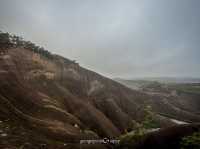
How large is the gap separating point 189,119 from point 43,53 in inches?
2310

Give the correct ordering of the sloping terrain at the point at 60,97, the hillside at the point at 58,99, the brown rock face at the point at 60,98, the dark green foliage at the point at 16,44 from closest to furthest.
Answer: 1. the hillside at the point at 58,99
2. the brown rock face at the point at 60,98
3. the sloping terrain at the point at 60,97
4. the dark green foliage at the point at 16,44

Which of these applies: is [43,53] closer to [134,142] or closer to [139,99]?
[139,99]

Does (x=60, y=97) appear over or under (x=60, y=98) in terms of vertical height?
over

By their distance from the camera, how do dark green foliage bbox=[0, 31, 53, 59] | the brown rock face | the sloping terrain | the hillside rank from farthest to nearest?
dark green foliage bbox=[0, 31, 53, 59], the sloping terrain, the brown rock face, the hillside

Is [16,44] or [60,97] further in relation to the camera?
[16,44]

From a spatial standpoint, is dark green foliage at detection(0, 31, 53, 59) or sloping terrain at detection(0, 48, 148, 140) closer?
sloping terrain at detection(0, 48, 148, 140)

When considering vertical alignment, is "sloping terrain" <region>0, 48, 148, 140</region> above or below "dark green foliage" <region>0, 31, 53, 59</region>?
below

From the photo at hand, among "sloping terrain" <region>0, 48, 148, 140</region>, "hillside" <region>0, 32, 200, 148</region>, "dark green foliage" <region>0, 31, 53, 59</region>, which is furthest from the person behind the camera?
"dark green foliage" <region>0, 31, 53, 59</region>

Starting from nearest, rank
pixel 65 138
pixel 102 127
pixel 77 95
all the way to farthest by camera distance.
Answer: pixel 65 138, pixel 102 127, pixel 77 95

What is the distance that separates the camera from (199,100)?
307 ft

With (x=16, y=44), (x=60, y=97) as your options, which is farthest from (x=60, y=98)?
(x=16, y=44)

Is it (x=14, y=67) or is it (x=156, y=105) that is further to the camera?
(x=156, y=105)

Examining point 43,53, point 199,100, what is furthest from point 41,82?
point 199,100

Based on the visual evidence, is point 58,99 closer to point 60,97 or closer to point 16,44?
point 60,97
